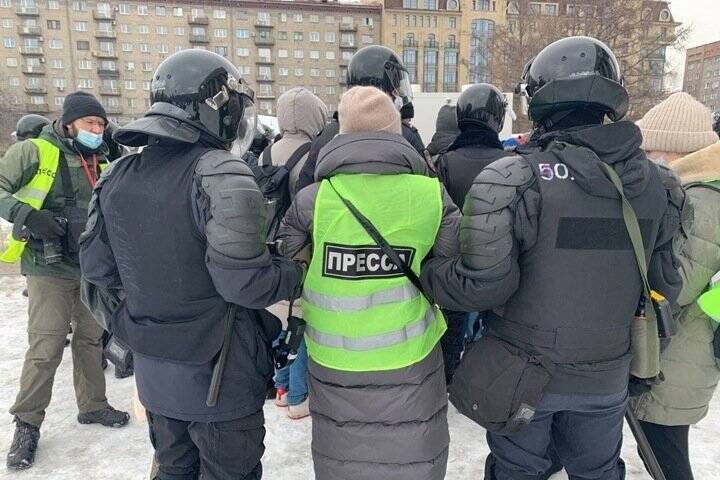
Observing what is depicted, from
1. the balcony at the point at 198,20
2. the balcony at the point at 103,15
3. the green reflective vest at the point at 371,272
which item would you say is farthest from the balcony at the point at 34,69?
the green reflective vest at the point at 371,272

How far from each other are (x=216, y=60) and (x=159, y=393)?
4.50 feet

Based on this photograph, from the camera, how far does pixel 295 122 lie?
129 inches

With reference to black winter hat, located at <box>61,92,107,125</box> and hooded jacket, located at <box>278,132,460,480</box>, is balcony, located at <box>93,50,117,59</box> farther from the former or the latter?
hooded jacket, located at <box>278,132,460,480</box>

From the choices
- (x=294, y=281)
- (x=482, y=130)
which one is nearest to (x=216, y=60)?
(x=294, y=281)

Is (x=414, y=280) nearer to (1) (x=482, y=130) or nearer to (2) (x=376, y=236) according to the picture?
(2) (x=376, y=236)

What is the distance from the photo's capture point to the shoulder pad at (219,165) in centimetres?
172

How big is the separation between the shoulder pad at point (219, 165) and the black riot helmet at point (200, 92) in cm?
18

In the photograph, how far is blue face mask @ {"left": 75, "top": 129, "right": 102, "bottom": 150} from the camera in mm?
3203

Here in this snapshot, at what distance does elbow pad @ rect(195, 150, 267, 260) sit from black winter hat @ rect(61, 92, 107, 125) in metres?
1.98

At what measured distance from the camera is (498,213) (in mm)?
1666

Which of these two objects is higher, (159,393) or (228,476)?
(159,393)

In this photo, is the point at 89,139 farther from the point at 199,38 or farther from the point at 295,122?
the point at 199,38

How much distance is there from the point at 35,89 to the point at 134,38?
1188cm

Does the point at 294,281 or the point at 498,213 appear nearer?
the point at 498,213
